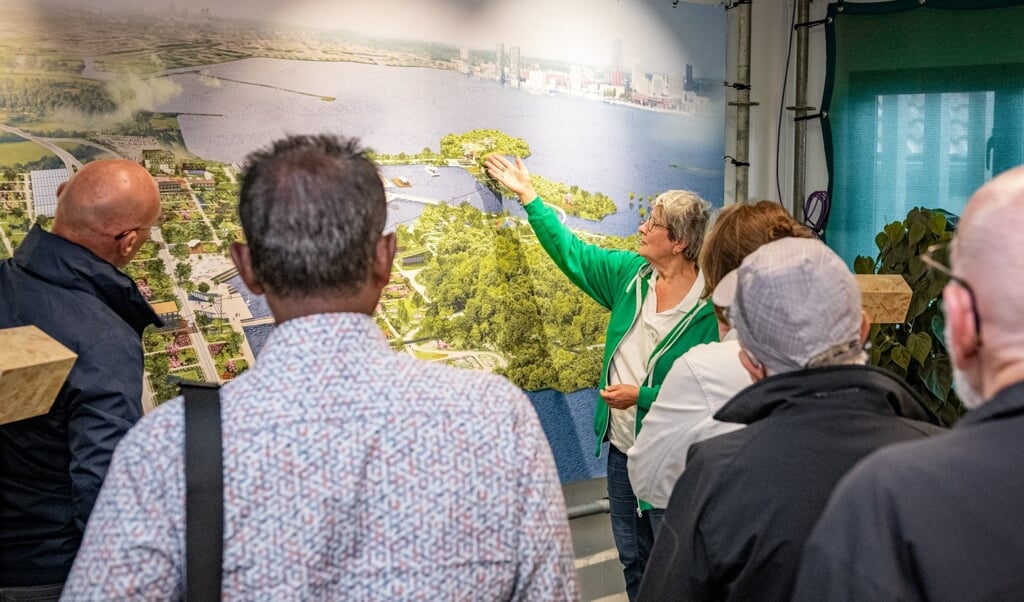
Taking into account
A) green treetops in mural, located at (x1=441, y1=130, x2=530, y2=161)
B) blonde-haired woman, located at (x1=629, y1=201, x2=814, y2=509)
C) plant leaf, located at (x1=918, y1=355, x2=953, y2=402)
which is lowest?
plant leaf, located at (x1=918, y1=355, x2=953, y2=402)

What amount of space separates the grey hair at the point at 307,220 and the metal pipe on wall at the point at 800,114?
3.53m

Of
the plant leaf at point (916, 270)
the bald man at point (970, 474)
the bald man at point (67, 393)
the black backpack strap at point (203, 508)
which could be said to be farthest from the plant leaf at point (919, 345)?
the black backpack strap at point (203, 508)

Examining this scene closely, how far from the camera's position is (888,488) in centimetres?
103

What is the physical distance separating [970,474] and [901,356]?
274cm

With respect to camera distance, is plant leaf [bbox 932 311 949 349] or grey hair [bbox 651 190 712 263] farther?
plant leaf [bbox 932 311 949 349]

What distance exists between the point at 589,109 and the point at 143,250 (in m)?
1.76

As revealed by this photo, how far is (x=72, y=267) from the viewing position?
7.02 ft

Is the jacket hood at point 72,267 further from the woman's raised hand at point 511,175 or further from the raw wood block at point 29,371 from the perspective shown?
the woman's raised hand at point 511,175

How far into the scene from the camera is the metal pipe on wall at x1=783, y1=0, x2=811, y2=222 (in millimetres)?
4258

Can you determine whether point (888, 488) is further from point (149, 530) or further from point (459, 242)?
point (459, 242)

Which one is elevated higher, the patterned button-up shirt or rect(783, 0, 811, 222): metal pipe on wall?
rect(783, 0, 811, 222): metal pipe on wall

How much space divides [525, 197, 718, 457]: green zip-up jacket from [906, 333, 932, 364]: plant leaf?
3.69 ft

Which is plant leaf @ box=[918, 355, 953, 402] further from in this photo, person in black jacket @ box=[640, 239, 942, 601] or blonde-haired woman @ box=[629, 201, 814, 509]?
person in black jacket @ box=[640, 239, 942, 601]

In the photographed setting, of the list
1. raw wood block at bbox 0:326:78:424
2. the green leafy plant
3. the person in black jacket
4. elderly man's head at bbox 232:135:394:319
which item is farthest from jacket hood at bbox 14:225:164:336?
the green leafy plant
